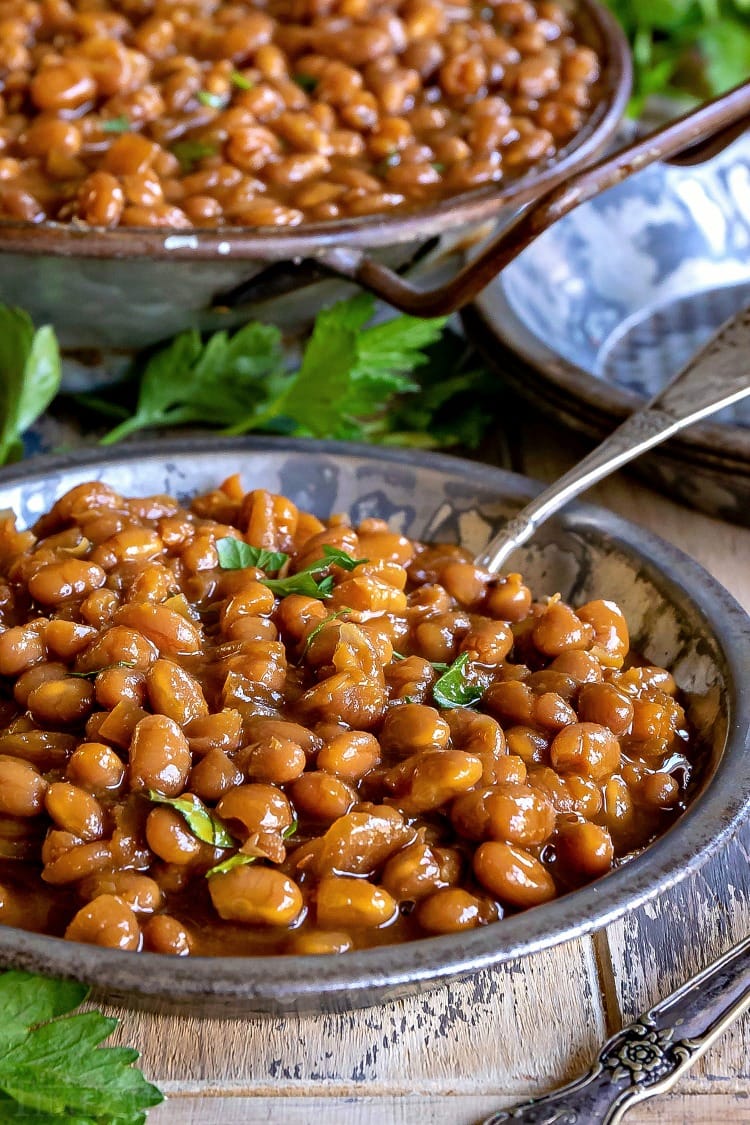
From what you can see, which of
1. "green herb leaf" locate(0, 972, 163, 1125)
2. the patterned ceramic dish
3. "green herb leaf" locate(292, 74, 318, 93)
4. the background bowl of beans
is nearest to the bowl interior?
the patterned ceramic dish

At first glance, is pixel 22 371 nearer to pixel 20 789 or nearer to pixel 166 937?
pixel 20 789

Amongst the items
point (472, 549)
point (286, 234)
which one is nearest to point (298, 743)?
point (472, 549)

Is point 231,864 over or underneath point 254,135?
underneath

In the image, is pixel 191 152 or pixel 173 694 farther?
pixel 191 152

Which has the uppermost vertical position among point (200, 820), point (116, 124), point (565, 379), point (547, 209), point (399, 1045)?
point (547, 209)

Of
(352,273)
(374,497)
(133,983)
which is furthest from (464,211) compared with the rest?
(133,983)

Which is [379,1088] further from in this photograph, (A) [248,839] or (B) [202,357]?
(B) [202,357]
